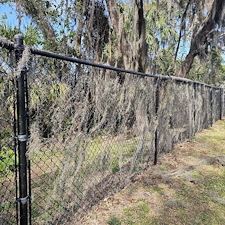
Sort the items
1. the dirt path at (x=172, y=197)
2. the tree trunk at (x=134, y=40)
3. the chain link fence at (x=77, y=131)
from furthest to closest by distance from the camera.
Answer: the tree trunk at (x=134, y=40), the dirt path at (x=172, y=197), the chain link fence at (x=77, y=131)

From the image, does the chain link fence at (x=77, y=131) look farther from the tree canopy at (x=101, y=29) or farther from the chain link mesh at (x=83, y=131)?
the tree canopy at (x=101, y=29)

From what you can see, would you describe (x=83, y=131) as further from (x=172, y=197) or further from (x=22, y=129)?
(x=172, y=197)

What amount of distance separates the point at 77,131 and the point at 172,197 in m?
1.60

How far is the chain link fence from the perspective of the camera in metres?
1.50

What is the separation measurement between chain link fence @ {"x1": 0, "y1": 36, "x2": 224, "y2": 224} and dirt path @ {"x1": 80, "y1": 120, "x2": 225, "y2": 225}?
0.58 feet

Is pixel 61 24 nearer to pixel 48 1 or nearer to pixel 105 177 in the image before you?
pixel 48 1

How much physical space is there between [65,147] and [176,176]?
83.8 inches

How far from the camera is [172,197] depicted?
8.49 ft

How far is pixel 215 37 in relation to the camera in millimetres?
8266

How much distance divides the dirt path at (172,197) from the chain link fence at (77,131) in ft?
0.58

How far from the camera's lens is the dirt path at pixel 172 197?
2.14 m

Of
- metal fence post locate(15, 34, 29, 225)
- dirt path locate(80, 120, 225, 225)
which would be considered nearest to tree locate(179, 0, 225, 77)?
dirt path locate(80, 120, 225, 225)

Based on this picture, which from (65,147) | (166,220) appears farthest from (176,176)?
(65,147)

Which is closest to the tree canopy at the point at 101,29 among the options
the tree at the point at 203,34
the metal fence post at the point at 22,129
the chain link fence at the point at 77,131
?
the tree at the point at 203,34
